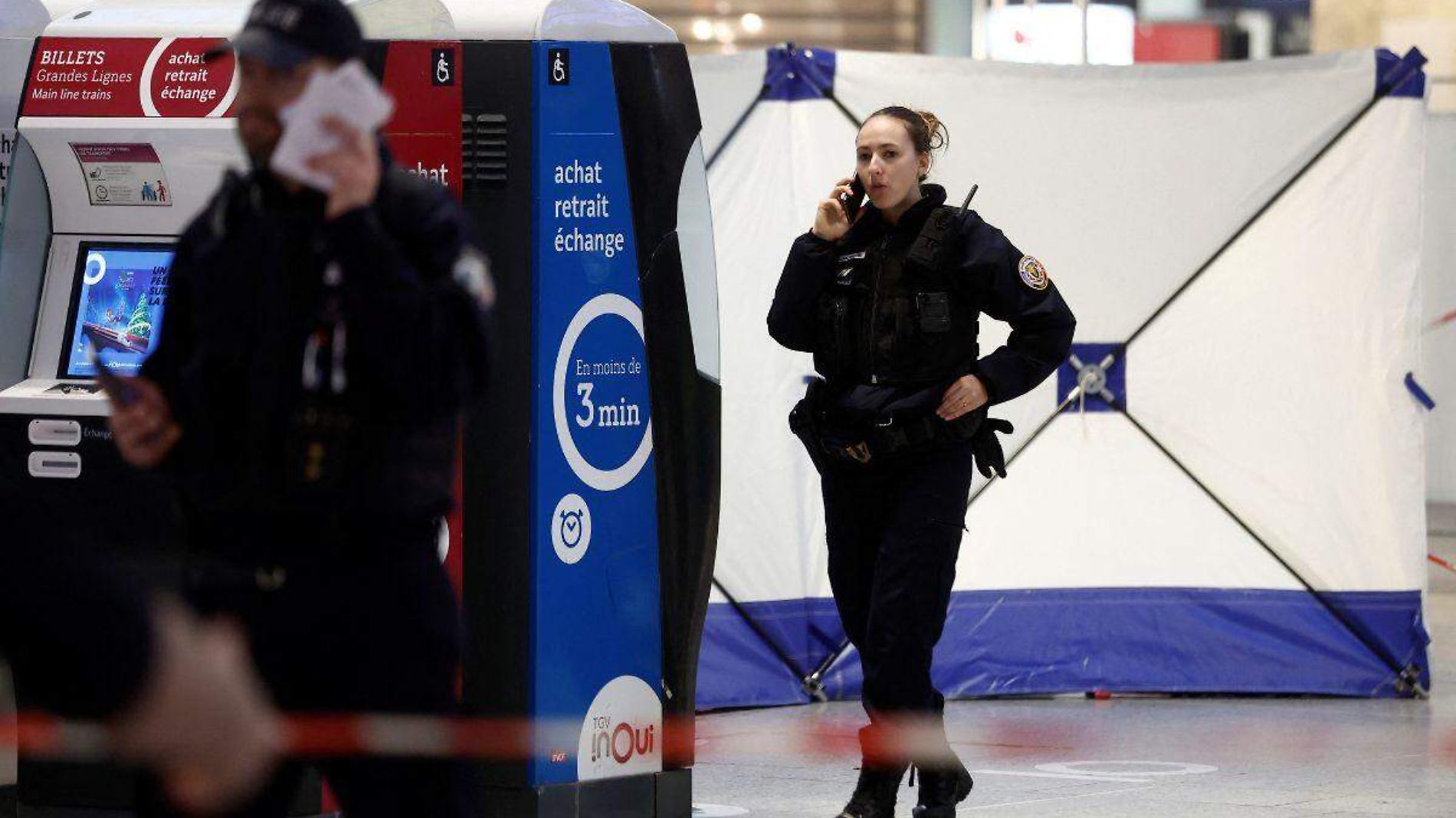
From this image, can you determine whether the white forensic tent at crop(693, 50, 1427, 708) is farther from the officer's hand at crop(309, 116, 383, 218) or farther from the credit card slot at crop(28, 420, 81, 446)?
the officer's hand at crop(309, 116, 383, 218)

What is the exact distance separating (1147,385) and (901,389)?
2888 millimetres

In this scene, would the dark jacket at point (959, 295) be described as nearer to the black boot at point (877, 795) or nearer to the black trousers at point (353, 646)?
the black boot at point (877, 795)

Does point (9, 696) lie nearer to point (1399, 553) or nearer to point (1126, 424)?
point (1126, 424)

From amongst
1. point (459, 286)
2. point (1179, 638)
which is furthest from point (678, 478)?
point (1179, 638)

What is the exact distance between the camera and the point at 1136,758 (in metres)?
7.55

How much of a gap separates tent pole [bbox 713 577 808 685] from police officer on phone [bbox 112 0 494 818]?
5.01 meters

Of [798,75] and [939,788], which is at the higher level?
[798,75]

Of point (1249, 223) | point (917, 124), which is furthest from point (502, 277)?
point (1249, 223)

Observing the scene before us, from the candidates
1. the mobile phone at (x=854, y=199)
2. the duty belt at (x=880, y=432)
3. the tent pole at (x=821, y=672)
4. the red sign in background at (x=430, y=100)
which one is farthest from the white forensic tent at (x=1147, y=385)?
the red sign in background at (x=430, y=100)

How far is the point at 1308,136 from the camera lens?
8656mm

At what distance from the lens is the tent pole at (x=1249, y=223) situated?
857cm

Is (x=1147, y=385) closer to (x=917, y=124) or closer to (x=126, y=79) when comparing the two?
(x=917, y=124)

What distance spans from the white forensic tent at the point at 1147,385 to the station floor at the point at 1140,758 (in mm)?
234

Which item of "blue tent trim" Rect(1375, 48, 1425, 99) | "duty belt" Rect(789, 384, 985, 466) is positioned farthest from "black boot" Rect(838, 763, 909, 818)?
"blue tent trim" Rect(1375, 48, 1425, 99)
